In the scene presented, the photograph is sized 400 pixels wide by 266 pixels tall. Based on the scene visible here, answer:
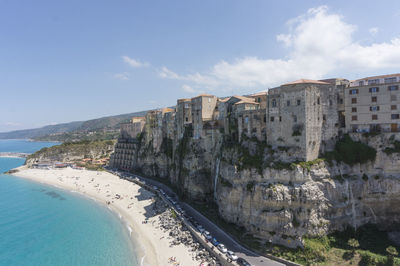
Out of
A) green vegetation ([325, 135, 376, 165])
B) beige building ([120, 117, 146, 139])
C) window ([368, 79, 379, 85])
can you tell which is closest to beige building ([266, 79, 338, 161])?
green vegetation ([325, 135, 376, 165])

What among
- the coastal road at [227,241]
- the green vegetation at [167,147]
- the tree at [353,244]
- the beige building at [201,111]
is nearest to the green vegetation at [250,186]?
the coastal road at [227,241]

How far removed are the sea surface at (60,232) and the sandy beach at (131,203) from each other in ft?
6.13

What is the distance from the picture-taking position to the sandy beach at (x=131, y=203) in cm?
3177

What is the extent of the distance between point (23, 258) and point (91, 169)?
53653 millimetres

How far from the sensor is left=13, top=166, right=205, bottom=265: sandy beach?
31766 mm

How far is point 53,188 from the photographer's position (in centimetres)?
7069

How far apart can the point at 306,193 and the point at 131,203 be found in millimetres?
38203

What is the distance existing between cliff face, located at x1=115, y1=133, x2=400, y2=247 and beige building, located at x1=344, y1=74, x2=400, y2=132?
179cm

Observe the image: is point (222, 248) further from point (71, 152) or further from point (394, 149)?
point (71, 152)

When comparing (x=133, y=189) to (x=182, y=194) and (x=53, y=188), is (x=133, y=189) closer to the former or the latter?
(x=182, y=194)

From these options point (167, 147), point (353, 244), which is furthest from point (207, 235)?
A: point (167, 147)

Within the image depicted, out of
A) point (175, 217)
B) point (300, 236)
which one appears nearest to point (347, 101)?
point (300, 236)

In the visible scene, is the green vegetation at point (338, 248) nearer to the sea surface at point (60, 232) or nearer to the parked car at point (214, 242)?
the parked car at point (214, 242)

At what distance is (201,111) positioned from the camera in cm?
4812
